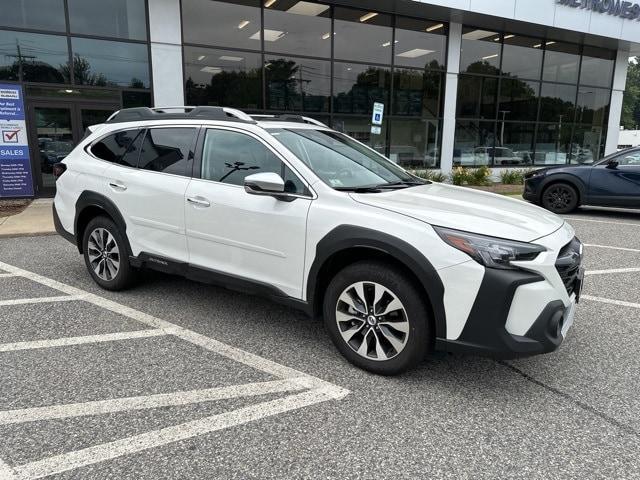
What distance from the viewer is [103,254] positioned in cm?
483

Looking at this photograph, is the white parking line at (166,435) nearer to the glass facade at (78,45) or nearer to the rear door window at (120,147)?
the rear door window at (120,147)

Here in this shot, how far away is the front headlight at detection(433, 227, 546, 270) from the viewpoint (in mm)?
2730

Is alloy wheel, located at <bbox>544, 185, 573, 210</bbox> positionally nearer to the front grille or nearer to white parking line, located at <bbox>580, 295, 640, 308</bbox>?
white parking line, located at <bbox>580, 295, 640, 308</bbox>

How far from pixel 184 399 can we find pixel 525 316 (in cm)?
209

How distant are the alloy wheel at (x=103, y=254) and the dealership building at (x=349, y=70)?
298 inches

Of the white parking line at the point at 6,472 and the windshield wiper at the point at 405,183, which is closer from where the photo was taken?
the white parking line at the point at 6,472

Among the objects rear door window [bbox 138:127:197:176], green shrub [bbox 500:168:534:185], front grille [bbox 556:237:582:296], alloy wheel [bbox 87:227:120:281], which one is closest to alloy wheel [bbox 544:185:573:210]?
green shrub [bbox 500:168:534:185]

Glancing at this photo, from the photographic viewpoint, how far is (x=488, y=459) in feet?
7.95

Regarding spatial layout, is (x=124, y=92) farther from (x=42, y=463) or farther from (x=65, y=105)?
(x=42, y=463)

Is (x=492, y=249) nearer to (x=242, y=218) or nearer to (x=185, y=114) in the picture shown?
(x=242, y=218)

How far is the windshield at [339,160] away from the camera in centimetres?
363

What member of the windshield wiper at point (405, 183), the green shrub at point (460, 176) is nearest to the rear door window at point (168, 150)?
the windshield wiper at point (405, 183)

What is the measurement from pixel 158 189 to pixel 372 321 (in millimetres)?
2246

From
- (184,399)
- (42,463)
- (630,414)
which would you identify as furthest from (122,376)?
(630,414)
